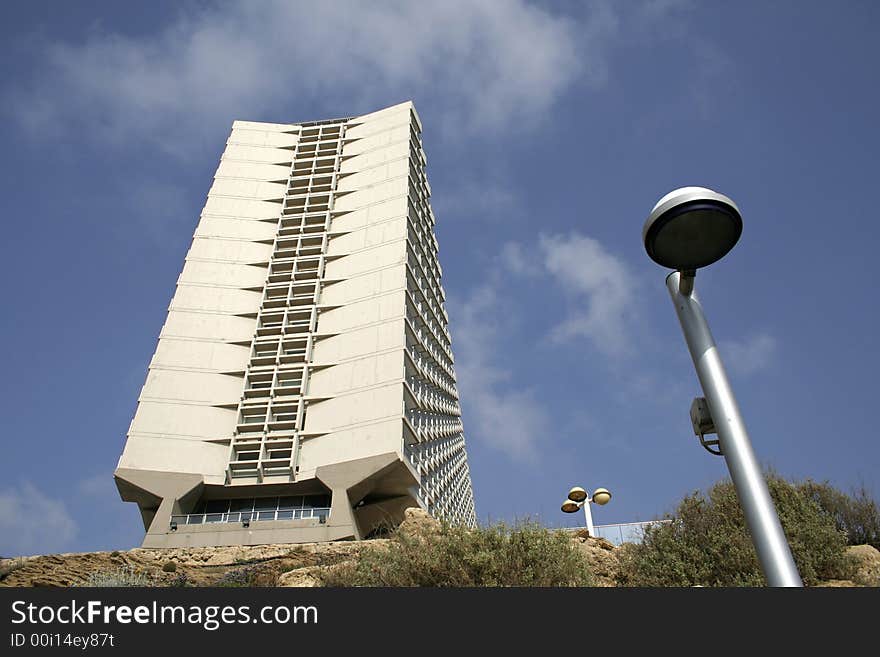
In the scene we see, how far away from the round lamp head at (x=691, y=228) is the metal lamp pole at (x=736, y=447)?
21cm

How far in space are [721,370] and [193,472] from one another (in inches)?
1520

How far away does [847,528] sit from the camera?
19953mm

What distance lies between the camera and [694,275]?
5.41 meters

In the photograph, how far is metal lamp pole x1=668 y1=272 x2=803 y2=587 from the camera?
429 centimetres

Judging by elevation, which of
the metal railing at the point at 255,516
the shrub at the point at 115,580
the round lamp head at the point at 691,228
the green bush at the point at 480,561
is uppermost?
the metal railing at the point at 255,516

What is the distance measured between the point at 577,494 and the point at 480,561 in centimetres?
1631

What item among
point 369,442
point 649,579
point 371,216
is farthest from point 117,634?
point 371,216

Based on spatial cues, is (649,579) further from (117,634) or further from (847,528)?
(117,634)

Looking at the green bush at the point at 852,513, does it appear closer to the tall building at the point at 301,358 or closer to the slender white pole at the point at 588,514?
the slender white pole at the point at 588,514

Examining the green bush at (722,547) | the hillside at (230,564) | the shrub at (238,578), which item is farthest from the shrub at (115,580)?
the green bush at (722,547)

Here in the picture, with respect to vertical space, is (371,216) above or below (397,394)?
above

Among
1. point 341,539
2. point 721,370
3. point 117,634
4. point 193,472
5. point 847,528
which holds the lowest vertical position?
point 117,634

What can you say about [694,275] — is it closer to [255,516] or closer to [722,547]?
[722,547]

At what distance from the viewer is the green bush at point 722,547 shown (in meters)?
15.5
